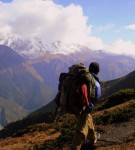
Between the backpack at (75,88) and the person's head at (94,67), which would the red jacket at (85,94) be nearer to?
the backpack at (75,88)

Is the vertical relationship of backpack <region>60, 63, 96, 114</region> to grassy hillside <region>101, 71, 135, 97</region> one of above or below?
above

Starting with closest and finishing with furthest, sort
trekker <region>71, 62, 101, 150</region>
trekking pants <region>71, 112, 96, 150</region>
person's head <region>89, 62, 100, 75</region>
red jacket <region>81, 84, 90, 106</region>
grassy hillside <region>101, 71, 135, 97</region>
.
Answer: red jacket <region>81, 84, 90, 106</region> < trekker <region>71, 62, 101, 150</region> < trekking pants <region>71, 112, 96, 150</region> < person's head <region>89, 62, 100, 75</region> < grassy hillside <region>101, 71, 135, 97</region>

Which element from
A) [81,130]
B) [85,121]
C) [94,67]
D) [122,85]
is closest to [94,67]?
[94,67]

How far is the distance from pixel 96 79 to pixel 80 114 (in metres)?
1.12

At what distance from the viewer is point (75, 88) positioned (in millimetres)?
9812

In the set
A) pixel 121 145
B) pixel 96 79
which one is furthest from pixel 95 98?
Answer: pixel 121 145

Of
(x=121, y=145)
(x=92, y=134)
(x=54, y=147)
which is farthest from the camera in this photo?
(x=54, y=147)

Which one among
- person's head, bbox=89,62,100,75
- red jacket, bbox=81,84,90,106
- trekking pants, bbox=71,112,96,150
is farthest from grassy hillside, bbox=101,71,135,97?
red jacket, bbox=81,84,90,106

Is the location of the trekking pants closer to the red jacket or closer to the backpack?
the backpack

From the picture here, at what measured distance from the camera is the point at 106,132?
49.1 ft

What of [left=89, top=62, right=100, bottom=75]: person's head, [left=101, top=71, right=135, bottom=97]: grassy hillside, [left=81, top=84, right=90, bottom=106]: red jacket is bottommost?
[left=101, top=71, right=135, bottom=97]: grassy hillside

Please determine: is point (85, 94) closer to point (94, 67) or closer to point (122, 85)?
point (94, 67)

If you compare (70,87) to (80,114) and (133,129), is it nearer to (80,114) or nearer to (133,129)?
(80,114)

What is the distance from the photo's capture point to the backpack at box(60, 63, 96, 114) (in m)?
9.81
